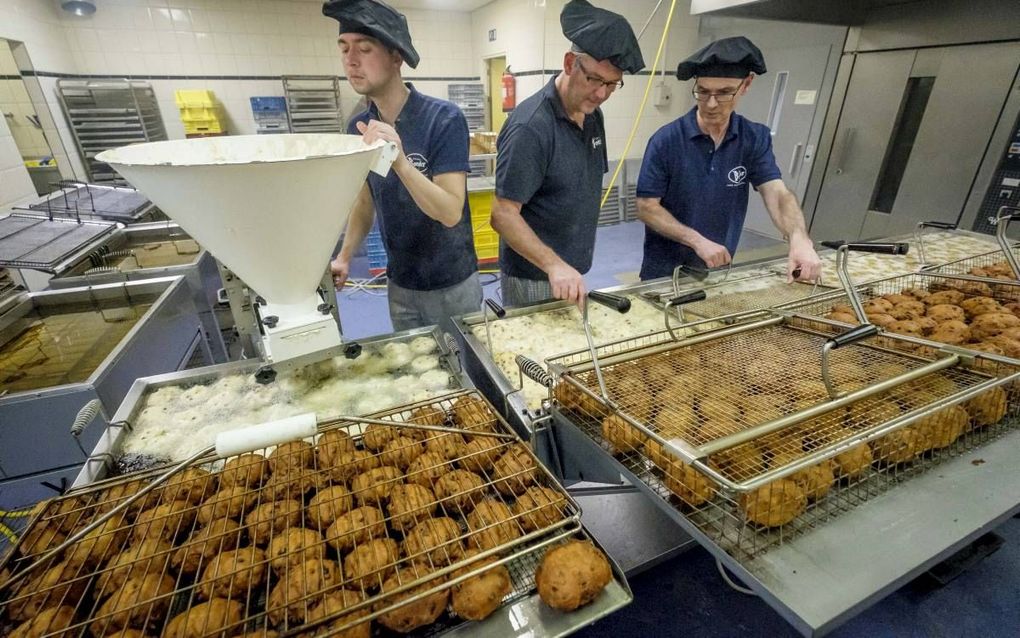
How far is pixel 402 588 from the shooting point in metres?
0.65

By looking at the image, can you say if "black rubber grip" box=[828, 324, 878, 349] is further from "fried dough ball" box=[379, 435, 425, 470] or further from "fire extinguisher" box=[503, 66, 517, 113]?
"fire extinguisher" box=[503, 66, 517, 113]

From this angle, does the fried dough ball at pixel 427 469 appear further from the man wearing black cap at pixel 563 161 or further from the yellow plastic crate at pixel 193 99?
the yellow plastic crate at pixel 193 99

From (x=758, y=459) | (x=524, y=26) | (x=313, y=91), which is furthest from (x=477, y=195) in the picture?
(x=758, y=459)

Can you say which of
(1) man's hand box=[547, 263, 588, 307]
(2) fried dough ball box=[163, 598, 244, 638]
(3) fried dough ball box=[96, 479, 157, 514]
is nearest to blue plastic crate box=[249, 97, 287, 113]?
(1) man's hand box=[547, 263, 588, 307]

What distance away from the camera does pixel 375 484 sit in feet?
3.04

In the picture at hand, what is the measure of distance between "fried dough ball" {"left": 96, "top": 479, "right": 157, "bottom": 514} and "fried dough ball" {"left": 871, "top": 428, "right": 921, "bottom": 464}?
4.82ft

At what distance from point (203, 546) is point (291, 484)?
0.17 m

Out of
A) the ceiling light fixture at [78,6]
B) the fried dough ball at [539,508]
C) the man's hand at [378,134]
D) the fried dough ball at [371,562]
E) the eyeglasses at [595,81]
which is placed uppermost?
the ceiling light fixture at [78,6]

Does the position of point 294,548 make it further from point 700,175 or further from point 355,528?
point 700,175

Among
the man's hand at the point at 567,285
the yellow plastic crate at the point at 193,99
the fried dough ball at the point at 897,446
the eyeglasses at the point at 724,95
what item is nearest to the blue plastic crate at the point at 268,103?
the yellow plastic crate at the point at 193,99

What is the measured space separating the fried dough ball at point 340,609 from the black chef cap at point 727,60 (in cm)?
232

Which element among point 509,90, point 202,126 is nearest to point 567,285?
point 509,90

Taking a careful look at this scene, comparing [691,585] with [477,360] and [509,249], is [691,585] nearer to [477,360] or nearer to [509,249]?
[477,360]

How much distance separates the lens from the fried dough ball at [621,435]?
0.95m
